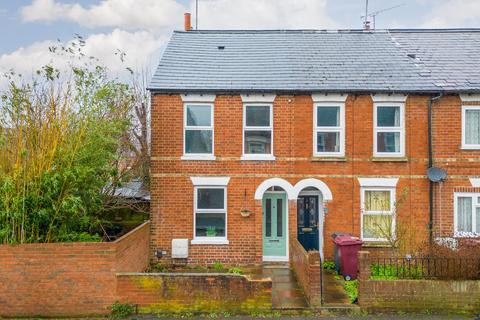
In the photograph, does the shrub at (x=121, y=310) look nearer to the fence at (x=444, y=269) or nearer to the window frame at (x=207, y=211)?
the window frame at (x=207, y=211)

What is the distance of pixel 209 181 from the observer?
13008 millimetres

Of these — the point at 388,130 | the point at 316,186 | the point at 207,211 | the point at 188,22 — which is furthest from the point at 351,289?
the point at 188,22

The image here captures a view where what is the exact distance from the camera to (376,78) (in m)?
13.5

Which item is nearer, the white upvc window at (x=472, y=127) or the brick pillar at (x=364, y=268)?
the brick pillar at (x=364, y=268)

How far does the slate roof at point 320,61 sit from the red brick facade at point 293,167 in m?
0.50

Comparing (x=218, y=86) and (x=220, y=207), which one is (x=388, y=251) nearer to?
(x=220, y=207)

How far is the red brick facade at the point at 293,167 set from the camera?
1294cm

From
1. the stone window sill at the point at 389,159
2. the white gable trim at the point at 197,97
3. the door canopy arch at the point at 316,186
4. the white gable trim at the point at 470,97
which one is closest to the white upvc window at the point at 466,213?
the stone window sill at the point at 389,159

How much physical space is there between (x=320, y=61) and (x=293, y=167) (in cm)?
412

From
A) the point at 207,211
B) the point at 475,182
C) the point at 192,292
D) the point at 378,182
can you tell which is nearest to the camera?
the point at 192,292

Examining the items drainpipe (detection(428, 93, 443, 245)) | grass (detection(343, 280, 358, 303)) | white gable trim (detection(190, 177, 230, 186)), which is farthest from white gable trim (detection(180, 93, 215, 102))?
drainpipe (detection(428, 93, 443, 245))

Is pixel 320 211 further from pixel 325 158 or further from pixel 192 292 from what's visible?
pixel 192 292

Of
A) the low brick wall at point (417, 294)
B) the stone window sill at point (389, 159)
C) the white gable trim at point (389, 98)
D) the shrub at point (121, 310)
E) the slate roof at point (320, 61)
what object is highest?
the slate roof at point (320, 61)

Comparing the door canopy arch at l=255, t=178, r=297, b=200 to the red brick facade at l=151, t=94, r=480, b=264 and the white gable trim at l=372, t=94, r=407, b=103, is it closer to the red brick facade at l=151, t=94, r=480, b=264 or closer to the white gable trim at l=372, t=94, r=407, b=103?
the red brick facade at l=151, t=94, r=480, b=264
